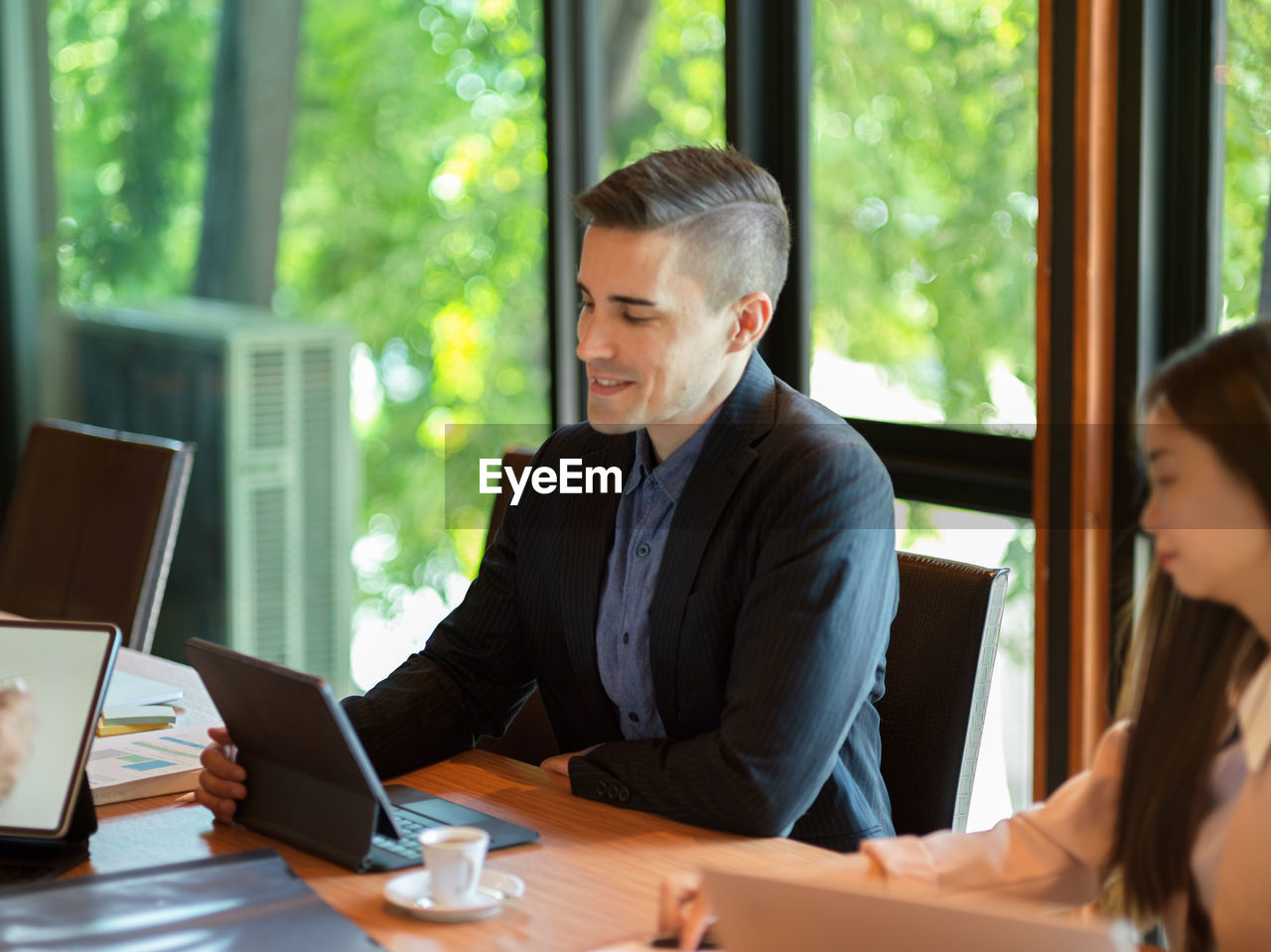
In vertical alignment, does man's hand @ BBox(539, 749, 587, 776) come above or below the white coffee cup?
below

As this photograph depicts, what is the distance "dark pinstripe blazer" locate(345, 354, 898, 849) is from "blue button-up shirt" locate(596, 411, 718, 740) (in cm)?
2

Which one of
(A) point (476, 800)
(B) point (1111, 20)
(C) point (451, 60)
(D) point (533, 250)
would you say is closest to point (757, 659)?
(A) point (476, 800)

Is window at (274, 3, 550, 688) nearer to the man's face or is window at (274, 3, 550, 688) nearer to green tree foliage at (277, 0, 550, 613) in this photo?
green tree foliage at (277, 0, 550, 613)

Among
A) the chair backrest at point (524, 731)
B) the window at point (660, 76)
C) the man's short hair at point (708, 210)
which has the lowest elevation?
the chair backrest at point (524, 731)

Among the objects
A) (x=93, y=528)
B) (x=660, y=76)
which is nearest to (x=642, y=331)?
(x=93, y=528)

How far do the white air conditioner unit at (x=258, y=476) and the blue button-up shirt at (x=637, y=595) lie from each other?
2221 mm

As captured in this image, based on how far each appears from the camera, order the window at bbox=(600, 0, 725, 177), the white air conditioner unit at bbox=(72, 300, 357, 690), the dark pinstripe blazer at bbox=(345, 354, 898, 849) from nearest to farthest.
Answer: the dark pinstripe blazer at bbox=(345, 354, 898, 849), the window at bbox=(600, 0, 725, 177), the white air conditioner unit at bbox=(72, 300, 357, 690)

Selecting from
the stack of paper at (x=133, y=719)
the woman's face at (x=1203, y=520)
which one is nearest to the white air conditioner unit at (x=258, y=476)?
the stack of paper at (x=133, y=719)

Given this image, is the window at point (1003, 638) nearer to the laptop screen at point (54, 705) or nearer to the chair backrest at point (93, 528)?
the chair backrest at point (93, 528)

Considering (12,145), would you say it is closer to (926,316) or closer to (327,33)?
(327,33)

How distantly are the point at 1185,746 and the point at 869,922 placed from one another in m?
0.36

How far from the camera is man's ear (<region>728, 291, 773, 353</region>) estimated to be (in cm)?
170

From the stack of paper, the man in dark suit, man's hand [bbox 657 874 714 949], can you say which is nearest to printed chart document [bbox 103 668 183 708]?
the stack of paper

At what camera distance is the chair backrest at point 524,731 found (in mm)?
1969
